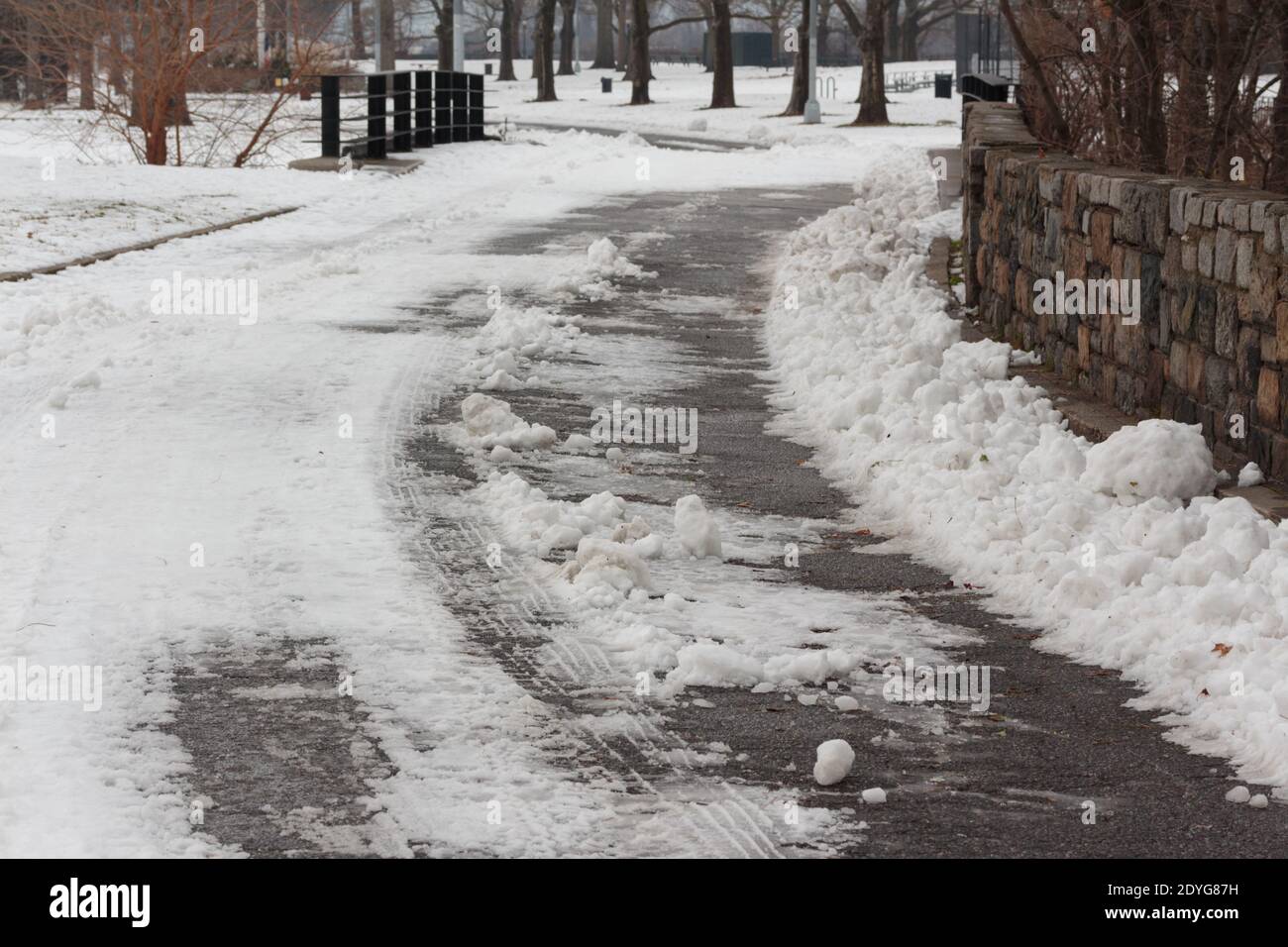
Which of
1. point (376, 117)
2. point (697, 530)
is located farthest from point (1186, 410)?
point (376, 117)

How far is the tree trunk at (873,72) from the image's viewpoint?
136 ft

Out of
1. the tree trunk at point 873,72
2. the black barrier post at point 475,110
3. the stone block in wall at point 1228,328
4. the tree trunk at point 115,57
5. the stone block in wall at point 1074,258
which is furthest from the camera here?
the tree trunk at point 873,72

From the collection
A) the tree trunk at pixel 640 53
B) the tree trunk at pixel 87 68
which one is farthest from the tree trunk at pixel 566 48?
the tree trunk at pixel 87 68

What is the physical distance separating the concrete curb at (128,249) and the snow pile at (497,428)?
6464mm

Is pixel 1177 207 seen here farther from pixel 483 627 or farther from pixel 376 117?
pixel 376 117

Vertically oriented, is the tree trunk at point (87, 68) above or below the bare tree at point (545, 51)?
below

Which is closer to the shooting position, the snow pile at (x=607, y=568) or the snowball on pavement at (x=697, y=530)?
the snow pile at (x=607, y=568)

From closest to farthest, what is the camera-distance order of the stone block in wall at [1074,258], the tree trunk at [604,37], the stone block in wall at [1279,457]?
the stone block in wall at [1279,457] < the stone block in wall at [1074,258] < the tree trunk at [604,37]

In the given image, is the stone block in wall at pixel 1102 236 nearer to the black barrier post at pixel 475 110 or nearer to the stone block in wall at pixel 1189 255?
the stone block in wall at pixel 1189 255

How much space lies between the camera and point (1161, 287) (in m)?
7.96

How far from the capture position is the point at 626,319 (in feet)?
41.0

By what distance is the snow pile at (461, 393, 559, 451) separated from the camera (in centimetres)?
847

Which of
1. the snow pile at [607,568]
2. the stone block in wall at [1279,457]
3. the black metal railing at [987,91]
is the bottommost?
the snow pile at [607,568]

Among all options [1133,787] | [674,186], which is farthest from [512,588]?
[674,186]
